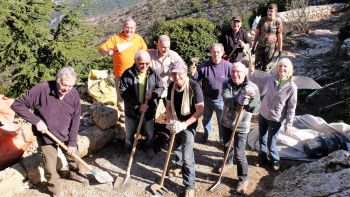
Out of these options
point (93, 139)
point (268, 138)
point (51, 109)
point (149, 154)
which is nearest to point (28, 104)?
point (51, 109)

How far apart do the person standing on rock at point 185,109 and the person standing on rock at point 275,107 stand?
1.15 m

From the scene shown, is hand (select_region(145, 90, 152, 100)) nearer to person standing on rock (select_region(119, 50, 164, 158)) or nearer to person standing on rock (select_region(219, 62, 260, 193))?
person standing on rock (select_region(119, 50, 164, 158))

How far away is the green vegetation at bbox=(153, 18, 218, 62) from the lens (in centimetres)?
954

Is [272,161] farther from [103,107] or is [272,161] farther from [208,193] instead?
[103,107]

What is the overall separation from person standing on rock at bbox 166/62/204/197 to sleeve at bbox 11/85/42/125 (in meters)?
1.61

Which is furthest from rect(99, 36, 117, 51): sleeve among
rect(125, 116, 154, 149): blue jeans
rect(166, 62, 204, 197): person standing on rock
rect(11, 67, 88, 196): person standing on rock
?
rect(166, 62, 204, 197): person standing on rock

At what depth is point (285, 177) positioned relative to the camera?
17.9 ft

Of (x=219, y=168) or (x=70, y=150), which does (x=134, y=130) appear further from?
(x=219, y=168)

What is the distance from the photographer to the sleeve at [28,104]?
4.48 m

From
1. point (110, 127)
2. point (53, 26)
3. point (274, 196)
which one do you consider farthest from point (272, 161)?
point (53, 26)

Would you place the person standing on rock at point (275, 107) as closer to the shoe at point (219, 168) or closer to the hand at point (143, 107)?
the shoe at point (219, 168)

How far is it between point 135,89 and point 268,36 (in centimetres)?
317

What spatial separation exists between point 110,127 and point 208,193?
2.09 m

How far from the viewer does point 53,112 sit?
15.3 ft
